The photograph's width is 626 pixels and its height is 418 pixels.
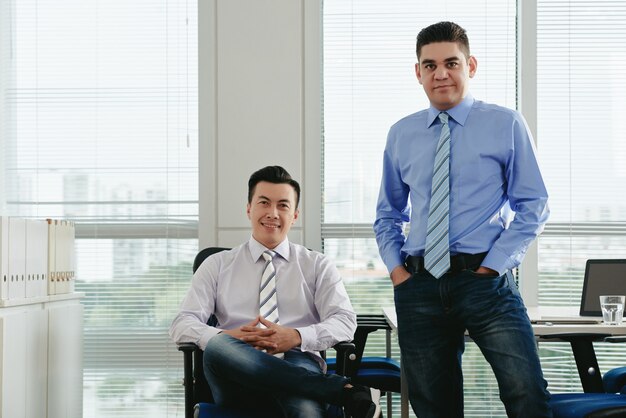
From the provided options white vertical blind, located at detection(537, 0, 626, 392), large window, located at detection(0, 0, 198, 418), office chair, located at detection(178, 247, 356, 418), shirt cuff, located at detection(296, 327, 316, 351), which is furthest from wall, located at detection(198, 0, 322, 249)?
white vertical blind, located at detection(537, 0, 626, 392)

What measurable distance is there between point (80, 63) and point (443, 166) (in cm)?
255

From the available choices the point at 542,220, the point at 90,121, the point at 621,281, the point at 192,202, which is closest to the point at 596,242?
the point at 621,281

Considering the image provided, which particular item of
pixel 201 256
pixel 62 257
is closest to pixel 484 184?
pixel 201 256

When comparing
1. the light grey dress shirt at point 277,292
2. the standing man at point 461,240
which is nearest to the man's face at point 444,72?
the standing man at point 461,240

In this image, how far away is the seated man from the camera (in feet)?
8.79

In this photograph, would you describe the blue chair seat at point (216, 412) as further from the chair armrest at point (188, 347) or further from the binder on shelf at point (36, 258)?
the binder on shelf at point (36, 258)

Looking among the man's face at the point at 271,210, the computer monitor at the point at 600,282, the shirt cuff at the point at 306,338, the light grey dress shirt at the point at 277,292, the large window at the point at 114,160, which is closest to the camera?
the shirt cuff at the point at 306,338

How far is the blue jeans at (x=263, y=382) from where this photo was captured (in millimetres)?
2645

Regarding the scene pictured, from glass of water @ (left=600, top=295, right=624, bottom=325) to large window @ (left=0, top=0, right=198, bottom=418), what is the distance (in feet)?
7.01

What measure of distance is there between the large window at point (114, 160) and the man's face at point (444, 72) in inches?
76.7

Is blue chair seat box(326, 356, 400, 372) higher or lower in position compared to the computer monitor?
lower

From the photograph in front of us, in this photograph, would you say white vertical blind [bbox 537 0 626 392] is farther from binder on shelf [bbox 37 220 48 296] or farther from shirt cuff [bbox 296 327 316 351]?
binder on shelf [bbox 37 220 48 296]

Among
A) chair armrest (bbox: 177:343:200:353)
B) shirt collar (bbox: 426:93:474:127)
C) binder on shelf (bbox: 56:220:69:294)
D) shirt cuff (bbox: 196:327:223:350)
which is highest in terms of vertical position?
shirt collar (bbox: 426:93:474:127)

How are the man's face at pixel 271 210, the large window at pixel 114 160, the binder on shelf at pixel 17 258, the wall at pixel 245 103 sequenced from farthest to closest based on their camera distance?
the large window at pixel 114 160 < the wall at pixel 245 103 < the binder on shelf at pixel 17 258 < the man's face at pixel 271 210
